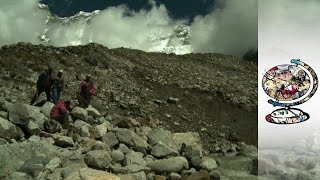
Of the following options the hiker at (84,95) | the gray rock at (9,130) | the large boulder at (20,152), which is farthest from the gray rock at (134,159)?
the hiker at (84,95)

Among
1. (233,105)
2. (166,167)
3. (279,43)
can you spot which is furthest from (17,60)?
(279,43)

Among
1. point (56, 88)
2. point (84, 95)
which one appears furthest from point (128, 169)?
point (56, 88)

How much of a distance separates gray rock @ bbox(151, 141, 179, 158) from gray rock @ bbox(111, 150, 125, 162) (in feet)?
4.65

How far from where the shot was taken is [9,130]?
1831cm

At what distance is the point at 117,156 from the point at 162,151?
6.20 ft

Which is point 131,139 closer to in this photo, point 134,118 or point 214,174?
point 214,174

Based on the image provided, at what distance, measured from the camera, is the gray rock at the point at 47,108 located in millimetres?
20469

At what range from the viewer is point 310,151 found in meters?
19.2

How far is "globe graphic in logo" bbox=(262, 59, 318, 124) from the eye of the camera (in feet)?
37.7

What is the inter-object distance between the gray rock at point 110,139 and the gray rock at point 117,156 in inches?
38.3

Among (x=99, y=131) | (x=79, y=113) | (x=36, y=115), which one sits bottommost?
(x=99, y=131)

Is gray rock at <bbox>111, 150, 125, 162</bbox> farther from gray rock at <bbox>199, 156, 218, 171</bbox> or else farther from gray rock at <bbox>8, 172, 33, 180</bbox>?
gray rock at <bbox>8, 172, 33, 180</bbox>

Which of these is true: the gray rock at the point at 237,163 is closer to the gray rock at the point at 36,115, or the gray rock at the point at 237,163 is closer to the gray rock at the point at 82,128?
the gray rock at the point at 82,128

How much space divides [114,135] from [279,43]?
875 centimetres
